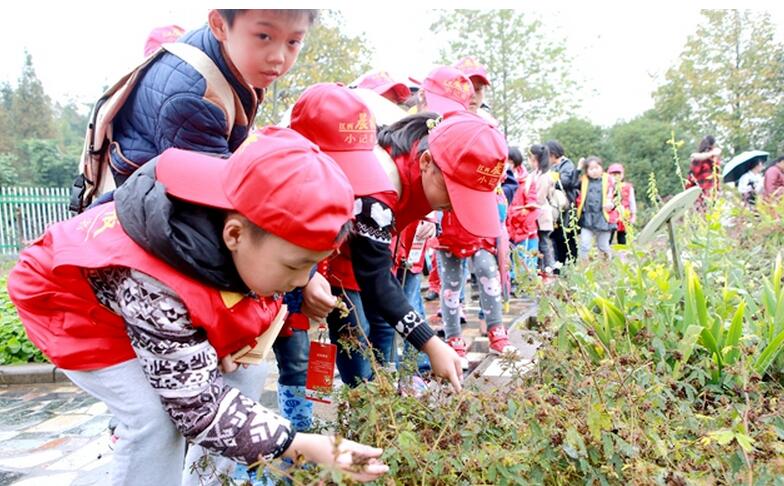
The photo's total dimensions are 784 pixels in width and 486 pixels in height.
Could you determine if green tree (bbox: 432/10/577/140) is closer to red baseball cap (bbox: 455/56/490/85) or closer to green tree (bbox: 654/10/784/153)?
green tree (bbox: 654/10/784/153)

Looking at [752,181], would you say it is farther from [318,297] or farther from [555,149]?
[318,297]

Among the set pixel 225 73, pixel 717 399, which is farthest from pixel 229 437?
pixel 717 399

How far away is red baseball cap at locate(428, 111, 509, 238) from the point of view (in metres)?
2.13

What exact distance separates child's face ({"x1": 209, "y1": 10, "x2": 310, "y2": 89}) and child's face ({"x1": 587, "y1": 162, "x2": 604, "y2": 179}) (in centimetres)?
705

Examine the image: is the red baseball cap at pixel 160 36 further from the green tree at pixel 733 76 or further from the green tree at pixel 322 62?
the green tree at pixel 733 76

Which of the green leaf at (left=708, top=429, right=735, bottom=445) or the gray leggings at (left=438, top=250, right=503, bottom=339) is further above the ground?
the green leaf at (left=708, top=429, right=735, bottom=445)

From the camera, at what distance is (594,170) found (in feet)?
27.9

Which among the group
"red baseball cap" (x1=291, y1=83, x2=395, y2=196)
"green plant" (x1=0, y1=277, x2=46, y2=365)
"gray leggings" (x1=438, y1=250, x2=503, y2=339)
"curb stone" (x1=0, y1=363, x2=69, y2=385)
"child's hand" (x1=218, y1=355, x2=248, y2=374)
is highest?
"red baseball cap" (x1=291, y1=83, x2=395, y2=196)

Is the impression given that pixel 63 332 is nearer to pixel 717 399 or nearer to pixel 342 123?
pixel 342 123

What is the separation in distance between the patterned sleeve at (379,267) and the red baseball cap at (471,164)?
0.24 meters

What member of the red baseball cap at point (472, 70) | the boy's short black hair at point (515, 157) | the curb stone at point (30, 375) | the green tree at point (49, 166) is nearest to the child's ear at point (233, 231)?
the red baseball cap at point (472, 70)

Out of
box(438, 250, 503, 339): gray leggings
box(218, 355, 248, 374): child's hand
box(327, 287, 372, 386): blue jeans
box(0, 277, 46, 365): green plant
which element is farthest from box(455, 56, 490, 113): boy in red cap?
box(0, 277, 46, 365): green plant

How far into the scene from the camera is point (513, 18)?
21719 millimetres

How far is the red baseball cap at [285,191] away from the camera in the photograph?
1316 millimetres
